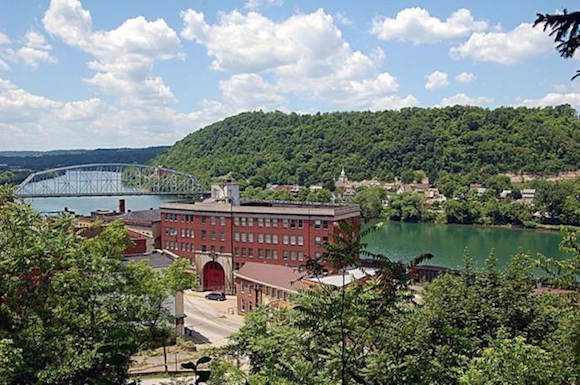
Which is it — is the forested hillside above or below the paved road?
above

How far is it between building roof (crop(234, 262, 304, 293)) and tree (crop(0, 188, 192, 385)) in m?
19.8

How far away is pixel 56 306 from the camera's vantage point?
9281mm

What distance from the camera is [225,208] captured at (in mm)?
42469

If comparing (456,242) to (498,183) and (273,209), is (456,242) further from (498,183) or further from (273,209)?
(498,183)

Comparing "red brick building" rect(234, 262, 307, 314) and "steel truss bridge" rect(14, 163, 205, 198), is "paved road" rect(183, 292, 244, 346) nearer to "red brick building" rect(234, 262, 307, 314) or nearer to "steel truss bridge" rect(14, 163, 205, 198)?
"red brick building" rect(234, 262, 307, 314)

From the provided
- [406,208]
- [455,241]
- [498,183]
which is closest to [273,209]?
[455,241]

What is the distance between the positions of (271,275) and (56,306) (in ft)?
78.6

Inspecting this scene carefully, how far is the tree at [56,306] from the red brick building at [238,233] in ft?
91.8

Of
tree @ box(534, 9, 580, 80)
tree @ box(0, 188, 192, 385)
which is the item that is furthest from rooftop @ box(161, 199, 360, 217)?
tree @ box(534, 9, 580, 80)

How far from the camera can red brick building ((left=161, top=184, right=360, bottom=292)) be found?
129 ft

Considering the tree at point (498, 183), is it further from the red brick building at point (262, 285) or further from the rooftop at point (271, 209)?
the red brick building at point (262, 285)

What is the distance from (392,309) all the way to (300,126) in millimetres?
155803

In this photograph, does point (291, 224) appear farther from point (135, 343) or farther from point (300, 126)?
point (300, 126)

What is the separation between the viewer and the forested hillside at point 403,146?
117 meters
